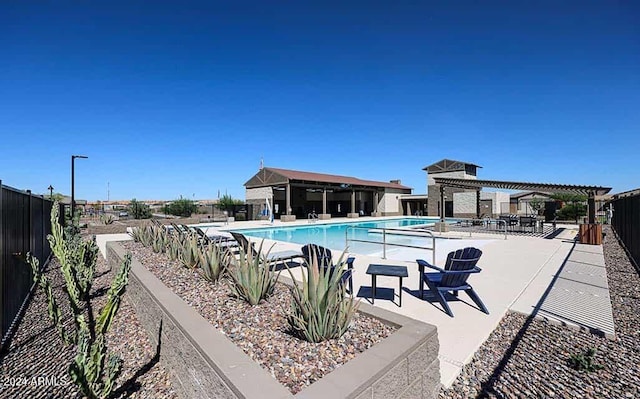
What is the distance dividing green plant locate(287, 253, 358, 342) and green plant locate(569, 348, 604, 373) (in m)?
2.19

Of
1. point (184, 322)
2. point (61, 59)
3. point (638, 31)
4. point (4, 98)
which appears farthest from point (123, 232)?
point (638, 31)

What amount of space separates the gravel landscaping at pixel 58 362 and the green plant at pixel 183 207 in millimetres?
23970

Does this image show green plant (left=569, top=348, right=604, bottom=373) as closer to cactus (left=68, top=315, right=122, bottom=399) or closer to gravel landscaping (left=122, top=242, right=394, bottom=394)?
gravel landscaping (left=122, top=242, right=394, bottom=394)

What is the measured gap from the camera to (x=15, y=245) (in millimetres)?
4570

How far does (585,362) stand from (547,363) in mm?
295

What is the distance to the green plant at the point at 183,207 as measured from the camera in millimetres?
27172

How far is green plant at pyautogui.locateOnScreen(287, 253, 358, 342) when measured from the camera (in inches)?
97.0

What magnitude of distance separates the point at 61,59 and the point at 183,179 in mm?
41073

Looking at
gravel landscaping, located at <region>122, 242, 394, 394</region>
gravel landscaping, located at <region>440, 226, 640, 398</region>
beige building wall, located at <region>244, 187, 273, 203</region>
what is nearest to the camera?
gravel landscaping, located at <region>122, 242, 394, 394</region>

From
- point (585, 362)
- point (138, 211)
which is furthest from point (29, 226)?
point (138, 211)

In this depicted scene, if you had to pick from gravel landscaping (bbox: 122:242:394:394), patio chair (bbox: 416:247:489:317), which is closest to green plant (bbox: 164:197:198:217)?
gravel landscaping (bbox: 122:242:394:394)

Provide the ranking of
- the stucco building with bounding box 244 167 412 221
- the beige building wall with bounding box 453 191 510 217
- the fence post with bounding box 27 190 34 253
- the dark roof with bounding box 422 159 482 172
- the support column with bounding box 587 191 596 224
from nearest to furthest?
the fence post with bounding box 27 190 34 253 → the support column with bounding box 587 191 596 224 → the stucco building with bounding box 244 167 412 221 → the beige building wall with bounding box 453 191 510 217 → the dark roof with bounding box 422 159 482 172

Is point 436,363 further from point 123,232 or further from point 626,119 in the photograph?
point 626,119

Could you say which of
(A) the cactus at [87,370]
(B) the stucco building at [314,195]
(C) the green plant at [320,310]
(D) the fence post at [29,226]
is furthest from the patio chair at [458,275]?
(B) the stucco building at [314,195]
